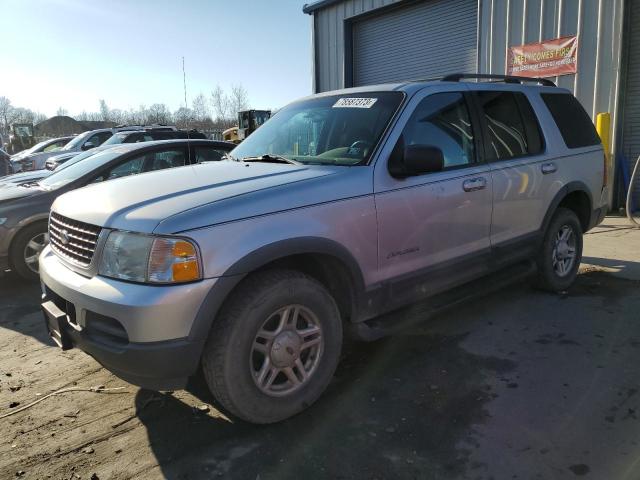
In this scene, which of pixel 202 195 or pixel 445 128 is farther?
pixel 445 128

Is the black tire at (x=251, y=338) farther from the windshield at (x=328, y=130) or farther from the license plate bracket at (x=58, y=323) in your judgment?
the windshield at (x=328, y=130)

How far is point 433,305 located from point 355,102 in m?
1.60

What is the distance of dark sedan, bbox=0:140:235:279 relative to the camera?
5734 mm

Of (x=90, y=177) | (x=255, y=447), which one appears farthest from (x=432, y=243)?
(x=90, y=177)

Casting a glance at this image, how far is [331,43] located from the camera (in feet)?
46.5

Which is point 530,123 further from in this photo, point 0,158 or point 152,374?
point 0,158

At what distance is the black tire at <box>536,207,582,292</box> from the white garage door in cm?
644

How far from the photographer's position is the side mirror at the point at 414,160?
126 inches

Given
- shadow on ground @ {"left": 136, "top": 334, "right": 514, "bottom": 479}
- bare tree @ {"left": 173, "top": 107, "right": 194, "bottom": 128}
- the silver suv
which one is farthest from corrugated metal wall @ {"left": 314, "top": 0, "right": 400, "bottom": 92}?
shadow on ground @ {"left": 136, "top": 334, "right": 514, "bottom": 479}

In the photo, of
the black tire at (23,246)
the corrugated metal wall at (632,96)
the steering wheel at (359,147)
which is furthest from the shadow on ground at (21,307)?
the corrugated metal wall at (632,96)

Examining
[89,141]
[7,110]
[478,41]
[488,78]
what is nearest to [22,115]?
[7,110]

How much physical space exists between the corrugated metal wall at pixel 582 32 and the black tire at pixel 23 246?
29.3ft

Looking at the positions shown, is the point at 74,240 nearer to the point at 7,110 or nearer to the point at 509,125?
the point at 509,125

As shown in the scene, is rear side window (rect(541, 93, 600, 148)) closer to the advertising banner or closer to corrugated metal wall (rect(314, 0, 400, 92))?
the advertising banner
